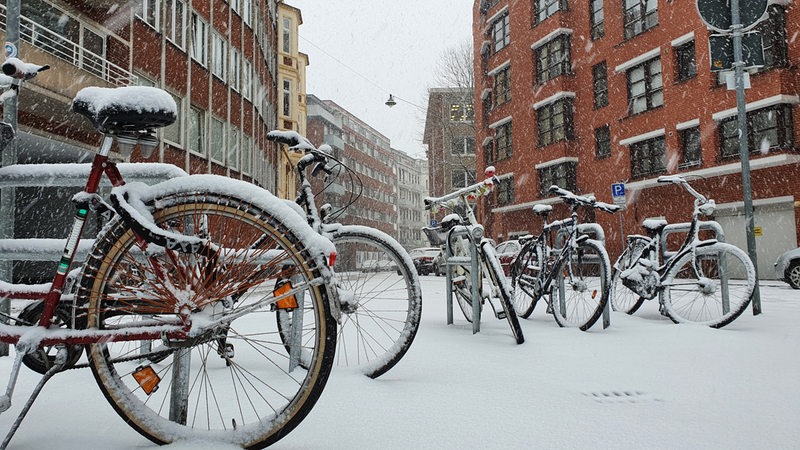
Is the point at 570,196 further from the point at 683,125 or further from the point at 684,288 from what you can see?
the point at 683,125

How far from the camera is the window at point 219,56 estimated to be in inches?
776

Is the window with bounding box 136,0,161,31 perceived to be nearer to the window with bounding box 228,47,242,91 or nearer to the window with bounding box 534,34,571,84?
the window with bounding box 228,47,242,91

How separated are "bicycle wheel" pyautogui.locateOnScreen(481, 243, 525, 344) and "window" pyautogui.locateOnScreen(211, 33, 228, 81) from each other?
18.1 metres

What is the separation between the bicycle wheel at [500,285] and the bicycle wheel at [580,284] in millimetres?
823

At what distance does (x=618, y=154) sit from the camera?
23.8 metres

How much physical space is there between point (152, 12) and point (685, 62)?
19786mm

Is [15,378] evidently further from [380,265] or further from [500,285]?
[500,285]

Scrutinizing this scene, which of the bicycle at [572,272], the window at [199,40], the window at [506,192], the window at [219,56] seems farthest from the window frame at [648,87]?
the bicycle at [572,272]

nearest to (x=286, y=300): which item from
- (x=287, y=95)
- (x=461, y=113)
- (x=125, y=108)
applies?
(x=125, y=108)

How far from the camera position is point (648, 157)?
22.5 m

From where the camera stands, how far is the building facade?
137ft

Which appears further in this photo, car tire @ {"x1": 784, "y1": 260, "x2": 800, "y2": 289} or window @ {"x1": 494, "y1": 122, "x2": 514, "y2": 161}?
window @ {"x1": 494, "y1": 122, "x2": 514, "y2": 161}

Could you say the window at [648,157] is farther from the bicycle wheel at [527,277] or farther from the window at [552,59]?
the bicycle wheel at [527,277]

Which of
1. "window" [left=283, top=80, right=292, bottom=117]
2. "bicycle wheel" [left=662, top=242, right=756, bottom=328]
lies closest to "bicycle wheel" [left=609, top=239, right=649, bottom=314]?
"bicycle wheel" [left=662, top=242, right=756, bottom=328]
